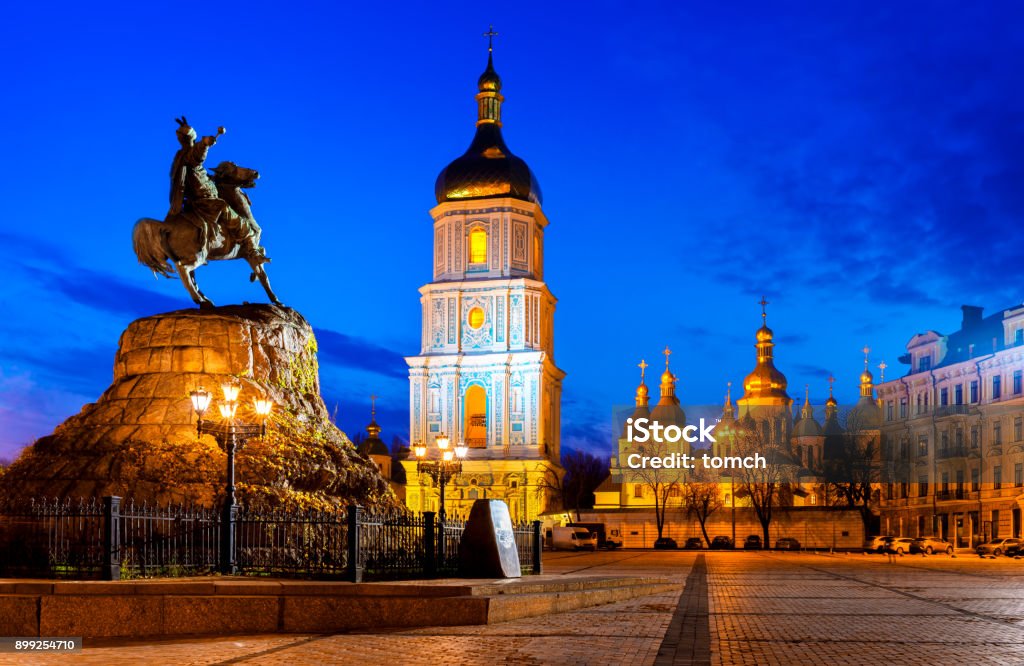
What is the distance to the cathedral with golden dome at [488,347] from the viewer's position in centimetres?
8031

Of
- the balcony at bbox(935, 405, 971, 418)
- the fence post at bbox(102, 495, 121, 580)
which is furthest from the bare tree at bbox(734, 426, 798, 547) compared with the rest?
the fence post at bbox(102, 495, 121, 580)

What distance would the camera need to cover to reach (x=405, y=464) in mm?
84500

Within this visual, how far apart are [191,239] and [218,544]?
5.63 meters

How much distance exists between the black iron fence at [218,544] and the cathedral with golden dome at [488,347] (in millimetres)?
61570

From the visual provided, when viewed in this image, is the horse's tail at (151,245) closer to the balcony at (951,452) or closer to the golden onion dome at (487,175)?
the balcony at (951,452)

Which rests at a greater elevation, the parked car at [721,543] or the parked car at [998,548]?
the parked car at [998,548]

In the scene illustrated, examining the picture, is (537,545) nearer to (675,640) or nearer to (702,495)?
(675,640)

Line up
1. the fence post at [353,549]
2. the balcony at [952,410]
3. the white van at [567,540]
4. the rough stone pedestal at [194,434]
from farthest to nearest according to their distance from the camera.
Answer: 1. the balcony at [952,410]
2. the white van at [567,540]
3. the rough stone pedestal at [194,434]
4. the fence post at [353,549]

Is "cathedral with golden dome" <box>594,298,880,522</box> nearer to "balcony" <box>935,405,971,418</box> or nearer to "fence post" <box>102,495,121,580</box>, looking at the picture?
"balcony" <box>935,405,971,418</box>

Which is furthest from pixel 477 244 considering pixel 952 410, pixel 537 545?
pixel 537 545

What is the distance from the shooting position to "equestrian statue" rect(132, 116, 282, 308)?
773 inches

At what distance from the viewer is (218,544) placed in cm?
1617

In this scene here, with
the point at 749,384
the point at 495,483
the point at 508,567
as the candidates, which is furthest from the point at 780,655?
the point at 749,384

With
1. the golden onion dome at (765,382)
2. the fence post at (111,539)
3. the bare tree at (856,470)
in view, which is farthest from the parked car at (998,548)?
the golden onion dome at (765,382)
